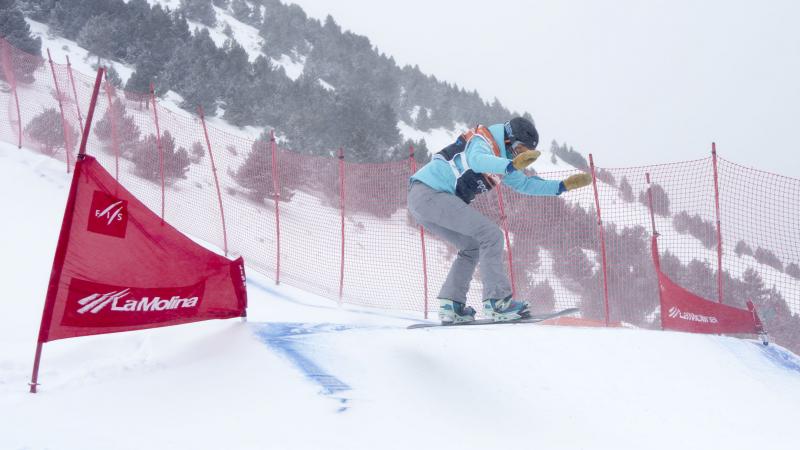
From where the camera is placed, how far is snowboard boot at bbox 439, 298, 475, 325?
13.5 feet

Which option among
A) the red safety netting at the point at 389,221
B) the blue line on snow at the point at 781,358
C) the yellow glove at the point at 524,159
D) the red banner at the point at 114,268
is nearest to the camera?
the red banner at the point at 114,268

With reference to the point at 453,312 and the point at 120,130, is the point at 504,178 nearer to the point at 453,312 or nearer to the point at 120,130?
the point at 453,312

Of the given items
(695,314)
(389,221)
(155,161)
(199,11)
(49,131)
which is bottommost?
(695,314)

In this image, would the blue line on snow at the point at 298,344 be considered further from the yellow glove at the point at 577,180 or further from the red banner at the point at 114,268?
the yellow glove at the point at 577,180

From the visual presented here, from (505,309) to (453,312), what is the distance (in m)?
0.45

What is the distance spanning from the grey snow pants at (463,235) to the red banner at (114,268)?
1.61 metres

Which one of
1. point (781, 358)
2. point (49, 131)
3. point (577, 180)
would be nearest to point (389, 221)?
point (781, 358)

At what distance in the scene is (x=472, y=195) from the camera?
4.13 meters

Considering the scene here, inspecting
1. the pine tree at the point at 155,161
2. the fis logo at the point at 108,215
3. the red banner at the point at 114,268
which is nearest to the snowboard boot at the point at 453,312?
the red banner at the point at 114,268

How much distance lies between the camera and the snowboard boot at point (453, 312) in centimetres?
412

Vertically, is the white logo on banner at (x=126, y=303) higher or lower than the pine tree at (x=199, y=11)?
lower

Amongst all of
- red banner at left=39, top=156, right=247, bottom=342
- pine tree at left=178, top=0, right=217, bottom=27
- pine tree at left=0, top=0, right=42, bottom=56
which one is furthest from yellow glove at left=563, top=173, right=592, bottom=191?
pine tree at left=178, top=0, right=217, bottom=27

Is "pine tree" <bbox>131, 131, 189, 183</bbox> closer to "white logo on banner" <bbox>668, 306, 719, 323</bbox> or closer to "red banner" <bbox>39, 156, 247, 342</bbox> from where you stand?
"red banner" <bbox>39, 156, 247, 342</bbox>

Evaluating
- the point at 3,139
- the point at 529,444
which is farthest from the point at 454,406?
the point at 3,139
